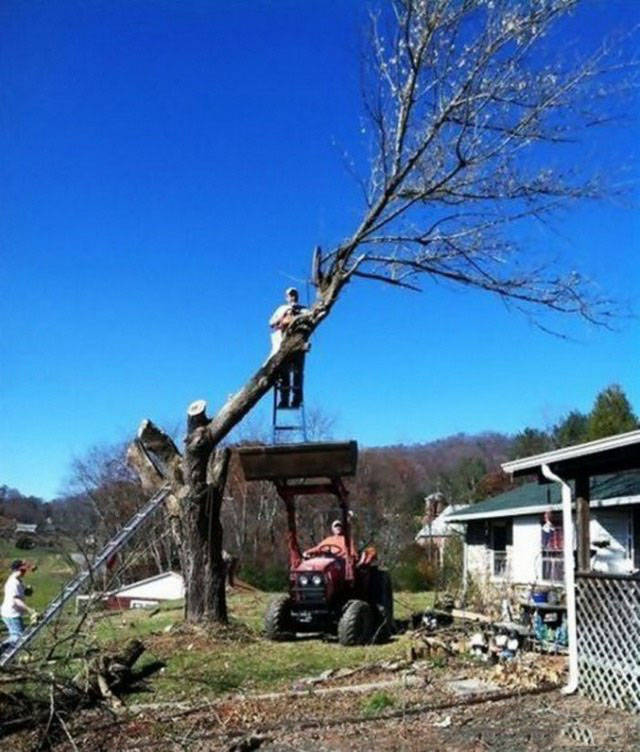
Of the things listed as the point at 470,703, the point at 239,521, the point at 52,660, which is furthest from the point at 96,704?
the point at 239,521

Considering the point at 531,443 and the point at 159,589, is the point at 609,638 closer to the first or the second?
the point at 159,589

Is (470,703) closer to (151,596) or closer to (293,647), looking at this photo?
(293,647)

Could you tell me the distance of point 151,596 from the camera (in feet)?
81.6

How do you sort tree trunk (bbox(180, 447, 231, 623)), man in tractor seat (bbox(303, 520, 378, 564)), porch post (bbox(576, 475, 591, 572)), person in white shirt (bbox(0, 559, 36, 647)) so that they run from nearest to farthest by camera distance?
porch post (bbox(576, 475, 591, 572)) < person in white shirt (bbox(0, 559, 36, 647)) < tree trunk (bbox(180, 447, 231, 623)) < man in tractor seat (bbox(303, 520, 378, 564))

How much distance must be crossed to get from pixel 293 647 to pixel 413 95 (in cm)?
765

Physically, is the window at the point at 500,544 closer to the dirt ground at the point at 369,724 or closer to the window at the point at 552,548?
the window at the point at 552,548

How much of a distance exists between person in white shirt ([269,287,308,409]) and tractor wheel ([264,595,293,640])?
2.85 meters

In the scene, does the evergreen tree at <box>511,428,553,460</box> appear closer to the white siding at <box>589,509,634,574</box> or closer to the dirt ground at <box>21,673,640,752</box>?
the white siding at <box>589,509,634,574</box>

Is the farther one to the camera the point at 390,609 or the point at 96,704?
the point at 390,609

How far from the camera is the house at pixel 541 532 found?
17297mm

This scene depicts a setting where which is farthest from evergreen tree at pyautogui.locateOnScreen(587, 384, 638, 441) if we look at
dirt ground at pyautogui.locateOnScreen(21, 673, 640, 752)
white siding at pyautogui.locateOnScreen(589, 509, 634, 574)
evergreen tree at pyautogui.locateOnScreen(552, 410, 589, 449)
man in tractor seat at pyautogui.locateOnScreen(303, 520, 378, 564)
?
dirt ground at pyautogui.locateOnScreen(21, 673, 640, 752)

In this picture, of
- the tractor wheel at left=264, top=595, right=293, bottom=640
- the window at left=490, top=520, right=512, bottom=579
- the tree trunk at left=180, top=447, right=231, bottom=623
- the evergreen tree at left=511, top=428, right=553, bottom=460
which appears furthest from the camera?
the evergreen tree at left=511, top=428, right=553, bottom=460

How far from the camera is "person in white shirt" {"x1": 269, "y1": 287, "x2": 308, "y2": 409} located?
12477 mm

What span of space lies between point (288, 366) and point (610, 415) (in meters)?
29.4
